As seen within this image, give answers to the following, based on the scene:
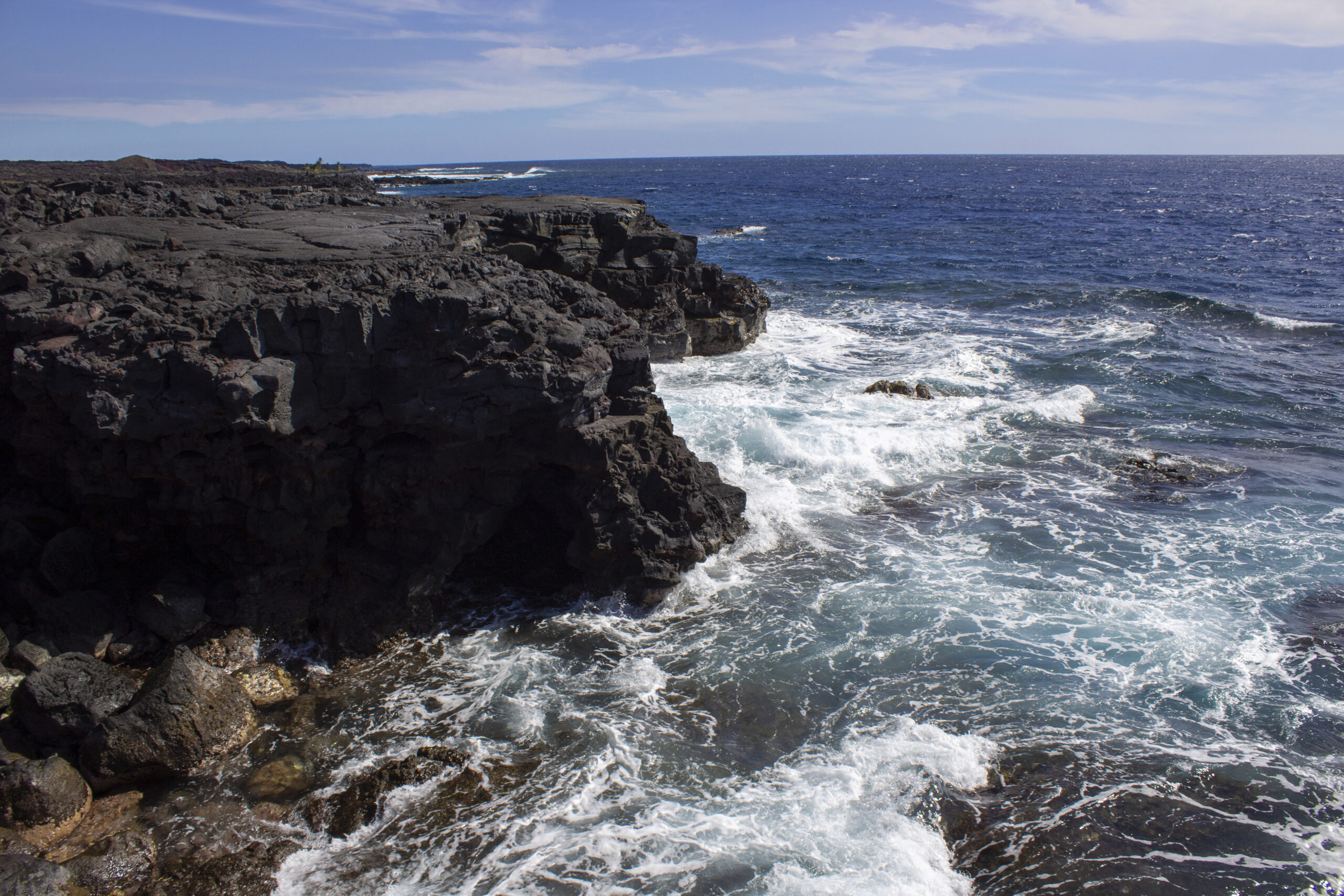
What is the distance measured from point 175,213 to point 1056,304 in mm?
29388

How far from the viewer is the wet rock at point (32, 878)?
18.9 feet

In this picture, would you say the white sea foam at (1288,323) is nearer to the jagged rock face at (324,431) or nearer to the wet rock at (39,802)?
the jagged rock face at (324,431)

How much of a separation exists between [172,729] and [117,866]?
1.33 metres

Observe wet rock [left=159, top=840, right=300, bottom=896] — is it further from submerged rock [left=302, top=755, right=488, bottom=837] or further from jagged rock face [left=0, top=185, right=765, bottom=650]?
jagged rock face [left=0, top=185, right=765, bottom=650]

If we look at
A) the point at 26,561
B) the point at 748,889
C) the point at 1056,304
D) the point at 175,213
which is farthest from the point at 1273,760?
the point at 1056,304

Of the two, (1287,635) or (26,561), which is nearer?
(26,561)

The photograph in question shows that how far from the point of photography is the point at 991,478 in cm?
1483

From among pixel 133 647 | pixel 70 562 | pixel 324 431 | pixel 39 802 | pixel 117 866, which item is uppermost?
pixel 324 431

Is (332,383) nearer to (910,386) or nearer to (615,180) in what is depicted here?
(910,386)

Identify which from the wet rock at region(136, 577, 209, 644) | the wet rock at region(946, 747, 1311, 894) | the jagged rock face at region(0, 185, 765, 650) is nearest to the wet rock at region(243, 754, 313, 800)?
the jagged rock face at region(0, 185, 765, 650)

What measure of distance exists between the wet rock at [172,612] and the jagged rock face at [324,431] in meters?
0.09

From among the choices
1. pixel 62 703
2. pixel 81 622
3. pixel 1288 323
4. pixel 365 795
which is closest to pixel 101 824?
pixel 62 703

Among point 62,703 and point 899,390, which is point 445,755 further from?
point 899,390

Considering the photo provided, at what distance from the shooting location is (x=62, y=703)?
24.8 ft
